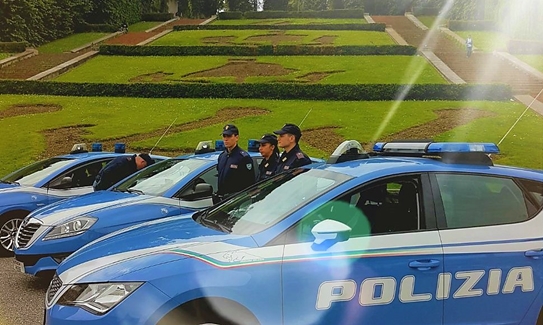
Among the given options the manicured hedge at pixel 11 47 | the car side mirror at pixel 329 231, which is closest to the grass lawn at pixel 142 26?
the manicured hedge at pixel 11 47

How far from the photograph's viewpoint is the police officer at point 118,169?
7.98 metres

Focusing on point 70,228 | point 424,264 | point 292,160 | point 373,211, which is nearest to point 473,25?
point 292,160

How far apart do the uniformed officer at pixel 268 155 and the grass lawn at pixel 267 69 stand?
1851cm

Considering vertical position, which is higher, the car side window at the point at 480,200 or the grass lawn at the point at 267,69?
the car side window at the point at 480,200

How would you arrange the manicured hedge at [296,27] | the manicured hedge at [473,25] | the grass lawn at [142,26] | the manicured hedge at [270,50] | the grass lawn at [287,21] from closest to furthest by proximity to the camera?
the manicured hedge at [270,50] → the manicured hedge at [296,27] → the manicured hedge at [473,25] → the grass lawn at [287,21] → the grass lawn at [142,26]

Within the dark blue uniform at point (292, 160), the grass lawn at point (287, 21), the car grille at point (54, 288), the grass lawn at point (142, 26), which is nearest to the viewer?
the car grille at point (54, 288)

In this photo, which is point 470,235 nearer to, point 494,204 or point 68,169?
point 494,204

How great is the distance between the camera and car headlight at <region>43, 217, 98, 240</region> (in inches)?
233

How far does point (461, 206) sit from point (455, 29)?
47.1 meters

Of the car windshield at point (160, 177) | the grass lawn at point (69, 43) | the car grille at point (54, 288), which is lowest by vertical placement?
the grass lawn at point (69, 43)

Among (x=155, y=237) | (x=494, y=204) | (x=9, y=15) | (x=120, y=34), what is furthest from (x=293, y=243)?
(x=120, y=34)

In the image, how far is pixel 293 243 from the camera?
137 inches

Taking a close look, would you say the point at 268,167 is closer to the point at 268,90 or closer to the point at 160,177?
the point at 160,177

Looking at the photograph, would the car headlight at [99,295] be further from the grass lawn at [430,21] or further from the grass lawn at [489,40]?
the grass lawn at [430,21]
